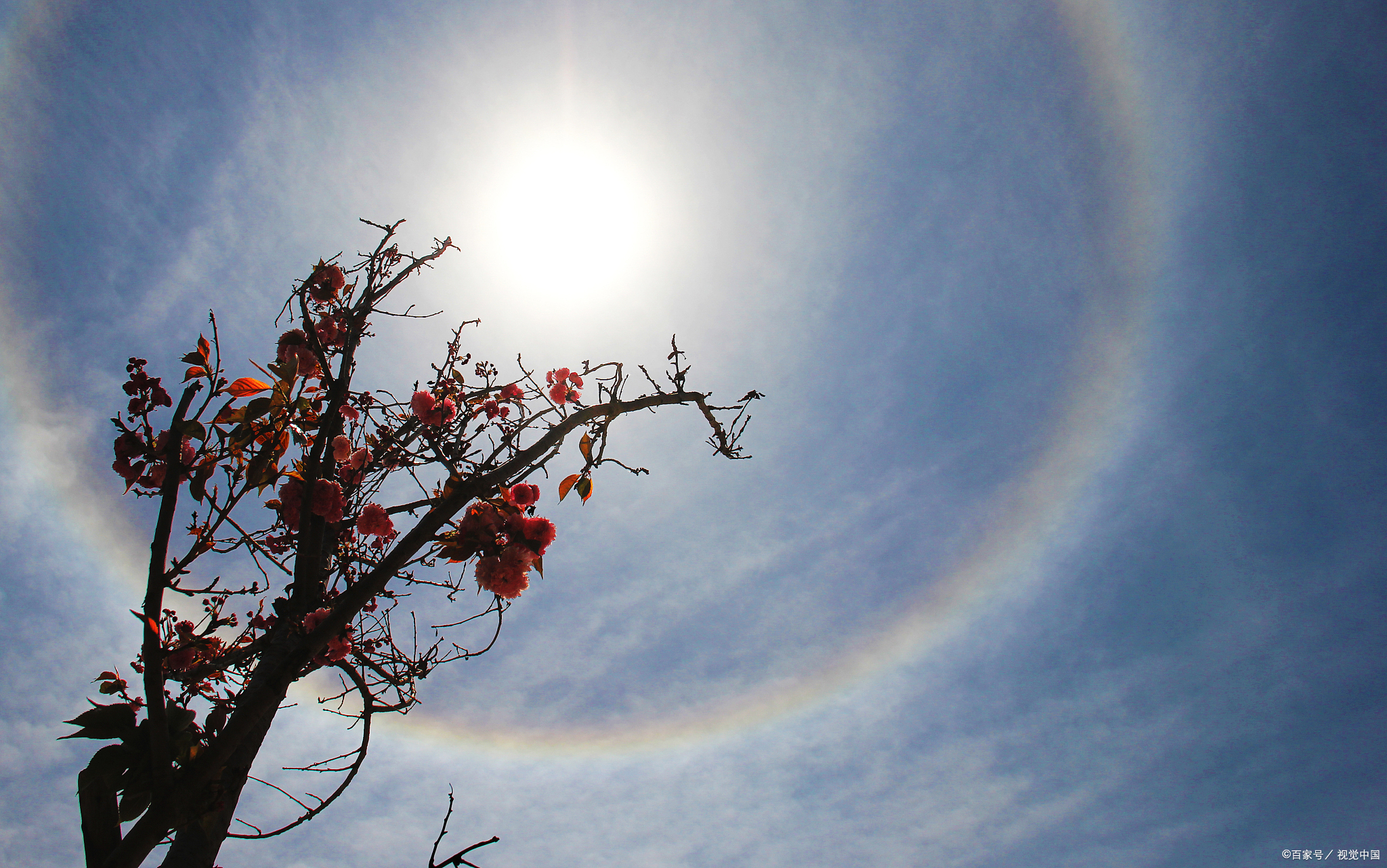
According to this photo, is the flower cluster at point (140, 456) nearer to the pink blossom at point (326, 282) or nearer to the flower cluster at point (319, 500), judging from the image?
the flower cluster at point (319, 500)

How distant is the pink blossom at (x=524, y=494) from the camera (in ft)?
10.4

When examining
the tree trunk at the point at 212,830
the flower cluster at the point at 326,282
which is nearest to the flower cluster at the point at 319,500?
the tree trunk at the point at 212,830

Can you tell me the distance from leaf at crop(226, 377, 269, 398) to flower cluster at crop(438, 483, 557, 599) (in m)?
1.04

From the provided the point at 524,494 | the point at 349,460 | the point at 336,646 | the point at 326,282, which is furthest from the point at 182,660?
the point at 326,282

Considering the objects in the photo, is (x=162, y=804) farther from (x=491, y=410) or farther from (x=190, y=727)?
(x=491, y=410)

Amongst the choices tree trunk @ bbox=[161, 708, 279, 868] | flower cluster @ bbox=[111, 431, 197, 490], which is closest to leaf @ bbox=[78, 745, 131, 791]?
tree trunk @ bbox=[161, 708, 279, 868]

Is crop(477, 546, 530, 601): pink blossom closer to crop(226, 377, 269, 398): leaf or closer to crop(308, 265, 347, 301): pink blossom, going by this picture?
crop(226, 377, 269, 398): leaf

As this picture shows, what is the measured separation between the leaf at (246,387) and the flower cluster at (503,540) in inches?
40.9

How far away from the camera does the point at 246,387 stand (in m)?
2.70

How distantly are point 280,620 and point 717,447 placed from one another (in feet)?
7.79

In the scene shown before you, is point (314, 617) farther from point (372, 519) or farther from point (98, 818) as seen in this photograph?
point (98, 818)

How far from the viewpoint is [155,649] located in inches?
71.3

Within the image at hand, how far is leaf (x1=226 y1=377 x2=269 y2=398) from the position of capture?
266cm

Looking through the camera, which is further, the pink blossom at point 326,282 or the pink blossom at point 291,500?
the pink blossom at point 326,282
